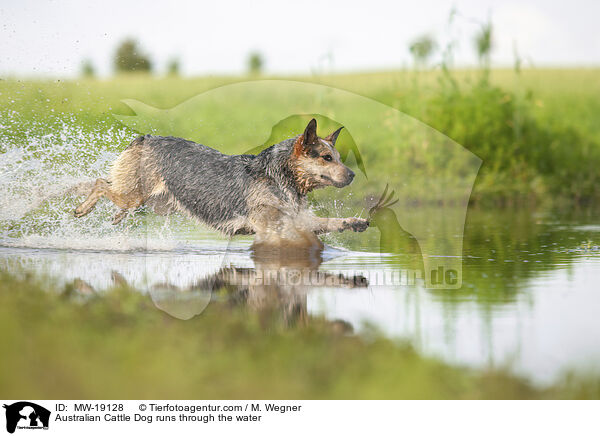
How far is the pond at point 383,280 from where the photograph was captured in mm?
4504

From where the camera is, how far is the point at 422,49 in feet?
46.7

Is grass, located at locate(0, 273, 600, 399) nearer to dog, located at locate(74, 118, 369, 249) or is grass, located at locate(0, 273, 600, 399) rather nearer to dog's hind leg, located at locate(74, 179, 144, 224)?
dog, located at locate(74, 118, 369, 249)

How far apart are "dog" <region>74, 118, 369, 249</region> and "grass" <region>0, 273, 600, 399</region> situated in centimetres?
291

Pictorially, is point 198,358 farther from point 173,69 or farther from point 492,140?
point 173,69

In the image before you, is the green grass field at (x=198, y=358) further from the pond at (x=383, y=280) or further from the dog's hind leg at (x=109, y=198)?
the dog's hind leg at (x=109, y=198)

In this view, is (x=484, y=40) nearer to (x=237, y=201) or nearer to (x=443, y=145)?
(x=443, y=145)

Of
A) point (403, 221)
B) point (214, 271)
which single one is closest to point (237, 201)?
point (214, 271)

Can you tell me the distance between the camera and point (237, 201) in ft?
26.9

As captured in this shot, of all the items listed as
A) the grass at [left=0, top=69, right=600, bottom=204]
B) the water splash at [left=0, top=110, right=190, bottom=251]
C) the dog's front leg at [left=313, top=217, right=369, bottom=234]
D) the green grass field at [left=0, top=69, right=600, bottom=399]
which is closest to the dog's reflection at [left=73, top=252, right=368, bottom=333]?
the green grass field at [left=0, top=69, right=600, bottom=399]

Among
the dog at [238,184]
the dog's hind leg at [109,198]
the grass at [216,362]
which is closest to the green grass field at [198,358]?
the grass at [216,362]

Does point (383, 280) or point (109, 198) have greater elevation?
point (109, 198)
